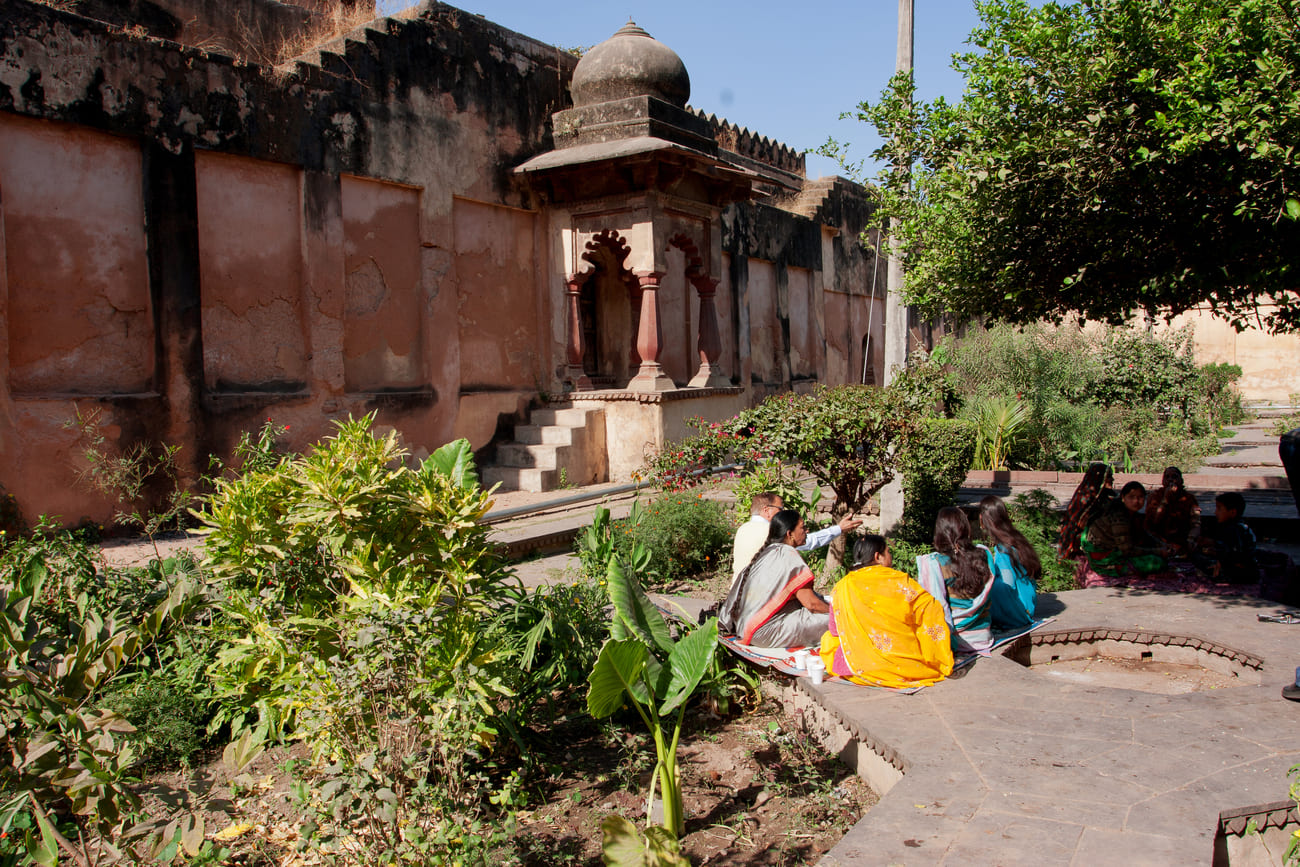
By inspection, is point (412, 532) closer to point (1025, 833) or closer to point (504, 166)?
point (1025, 833)

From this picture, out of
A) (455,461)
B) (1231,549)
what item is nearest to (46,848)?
(455,461)

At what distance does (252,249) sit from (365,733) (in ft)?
23.2

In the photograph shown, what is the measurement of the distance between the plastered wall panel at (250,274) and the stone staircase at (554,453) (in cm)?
279

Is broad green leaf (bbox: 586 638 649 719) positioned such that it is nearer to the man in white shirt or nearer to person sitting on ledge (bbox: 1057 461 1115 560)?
the man in white shirt

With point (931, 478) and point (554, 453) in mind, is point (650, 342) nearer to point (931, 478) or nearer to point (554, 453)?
point (554, 453)

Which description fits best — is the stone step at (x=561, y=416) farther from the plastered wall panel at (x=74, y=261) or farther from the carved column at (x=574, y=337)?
the plastered wall panel at (x=74, y=261)

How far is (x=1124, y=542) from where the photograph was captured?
273 inches

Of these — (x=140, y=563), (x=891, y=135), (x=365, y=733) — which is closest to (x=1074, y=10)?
(x=891, y=135)

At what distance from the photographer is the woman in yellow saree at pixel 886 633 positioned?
475 centimetres

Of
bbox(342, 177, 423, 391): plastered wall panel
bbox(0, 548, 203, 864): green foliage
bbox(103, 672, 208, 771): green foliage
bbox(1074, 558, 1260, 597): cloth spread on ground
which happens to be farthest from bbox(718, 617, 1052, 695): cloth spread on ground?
bbox(342, 177, 423, 391): plastered wall panel

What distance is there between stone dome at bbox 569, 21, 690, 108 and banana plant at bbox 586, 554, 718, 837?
9.10 meters

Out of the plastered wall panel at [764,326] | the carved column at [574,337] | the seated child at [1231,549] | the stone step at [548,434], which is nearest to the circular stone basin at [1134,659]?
the seated child at [1231,549]

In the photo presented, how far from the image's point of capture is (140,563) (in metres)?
6.90

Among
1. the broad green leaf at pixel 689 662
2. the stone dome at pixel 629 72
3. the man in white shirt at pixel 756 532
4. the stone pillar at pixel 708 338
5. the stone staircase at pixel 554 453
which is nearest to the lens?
the broad green leaf at pixel 689 662
